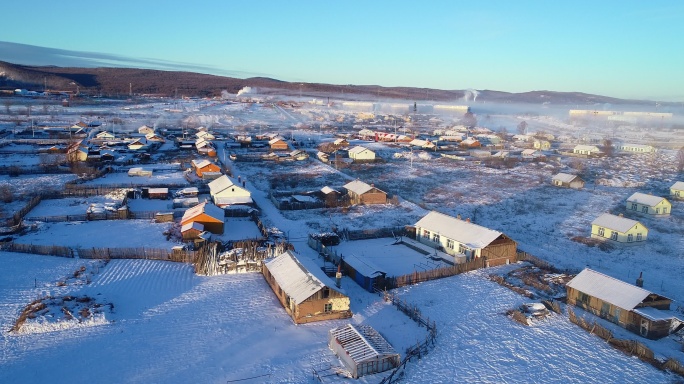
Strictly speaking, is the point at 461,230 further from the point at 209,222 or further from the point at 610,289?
the point at 209,222

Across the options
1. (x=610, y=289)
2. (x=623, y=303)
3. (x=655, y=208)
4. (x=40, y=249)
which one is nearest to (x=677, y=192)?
(x=655, y=208)

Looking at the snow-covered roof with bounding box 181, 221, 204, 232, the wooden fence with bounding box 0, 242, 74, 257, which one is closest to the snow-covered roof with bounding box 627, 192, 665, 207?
the snow-covered roof with bounding box 181, 221, 204, 232

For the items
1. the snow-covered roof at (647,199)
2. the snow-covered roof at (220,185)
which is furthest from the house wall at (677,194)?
the snow-covered roof at (220,185)

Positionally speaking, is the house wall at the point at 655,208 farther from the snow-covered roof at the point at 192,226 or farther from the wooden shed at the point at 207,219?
the snow-covered roof at the point at 192,226

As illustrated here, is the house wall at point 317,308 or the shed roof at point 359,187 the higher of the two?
the shed roof at point 359,187

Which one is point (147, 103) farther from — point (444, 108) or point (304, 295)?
point (304, 295)

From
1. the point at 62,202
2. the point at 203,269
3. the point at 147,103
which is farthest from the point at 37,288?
Result: the point at 147,103

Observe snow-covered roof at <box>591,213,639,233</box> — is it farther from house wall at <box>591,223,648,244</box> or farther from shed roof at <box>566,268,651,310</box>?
shed roof at <box>566,268,651,310</box>
